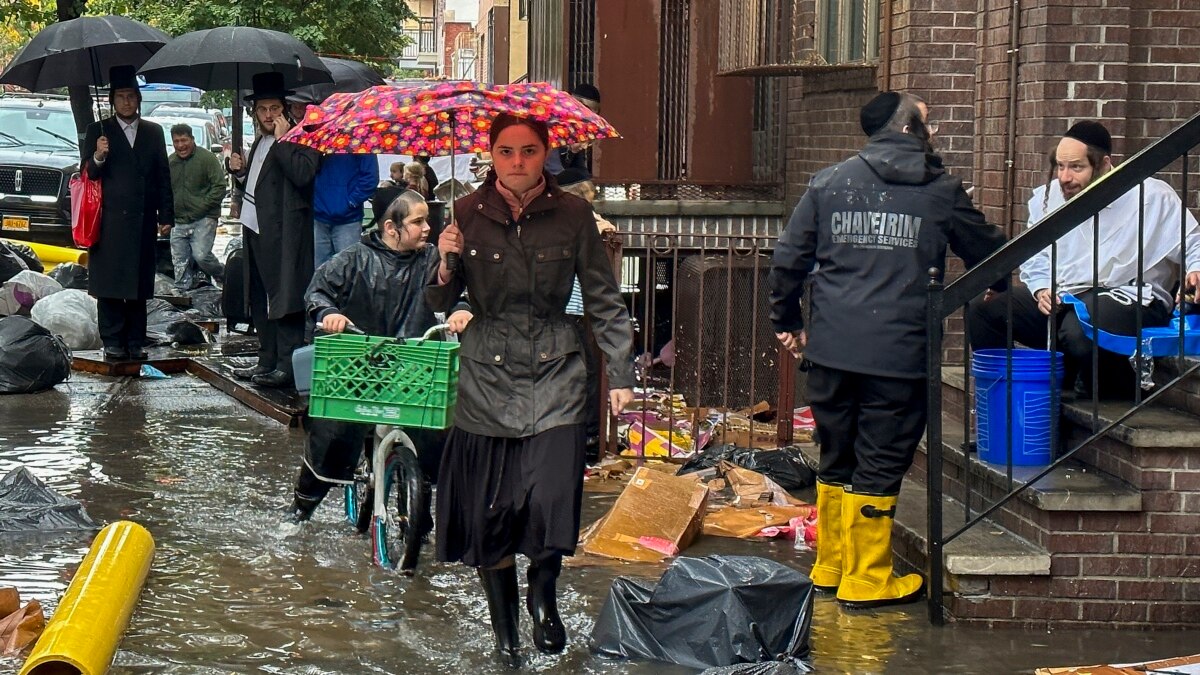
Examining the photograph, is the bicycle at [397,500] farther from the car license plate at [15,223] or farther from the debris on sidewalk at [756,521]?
the car license plate at [15,223]

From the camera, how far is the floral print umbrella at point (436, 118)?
5.57m

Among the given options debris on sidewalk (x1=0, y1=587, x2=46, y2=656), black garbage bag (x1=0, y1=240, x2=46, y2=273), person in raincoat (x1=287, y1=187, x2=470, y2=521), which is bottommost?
debris on sidewalk (x1=0, y1=587, x2=46, y2=656)

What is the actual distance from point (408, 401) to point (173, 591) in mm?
1305

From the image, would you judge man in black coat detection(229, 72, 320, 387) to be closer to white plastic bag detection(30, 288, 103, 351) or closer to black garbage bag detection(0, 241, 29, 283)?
white plastic bag detection(30, 288, 103, 351)

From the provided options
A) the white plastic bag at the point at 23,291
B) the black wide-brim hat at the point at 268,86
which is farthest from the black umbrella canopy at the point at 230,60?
the white plastic bag at the point at 23,291

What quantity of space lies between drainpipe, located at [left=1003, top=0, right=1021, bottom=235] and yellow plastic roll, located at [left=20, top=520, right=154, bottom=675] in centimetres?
430

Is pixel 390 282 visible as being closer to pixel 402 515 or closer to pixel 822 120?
pixel 402 515

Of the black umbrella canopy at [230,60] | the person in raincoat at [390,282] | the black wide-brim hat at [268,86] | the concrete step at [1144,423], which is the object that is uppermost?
the black umbrella canopy at [230,60]

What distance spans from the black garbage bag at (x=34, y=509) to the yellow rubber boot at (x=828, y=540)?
3305 millimetres

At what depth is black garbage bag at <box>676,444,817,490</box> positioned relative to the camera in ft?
27.8

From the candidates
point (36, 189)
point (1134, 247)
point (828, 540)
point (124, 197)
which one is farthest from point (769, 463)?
point (36, 189)

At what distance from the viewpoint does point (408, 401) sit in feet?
19.4

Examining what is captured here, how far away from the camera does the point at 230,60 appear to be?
10.9 meters

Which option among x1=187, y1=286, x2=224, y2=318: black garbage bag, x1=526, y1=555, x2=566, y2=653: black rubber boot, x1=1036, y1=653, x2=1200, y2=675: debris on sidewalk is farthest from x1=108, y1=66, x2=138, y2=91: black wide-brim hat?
x1=1036, y1=653, x2=1200, y2=675: debris on sidewalk
